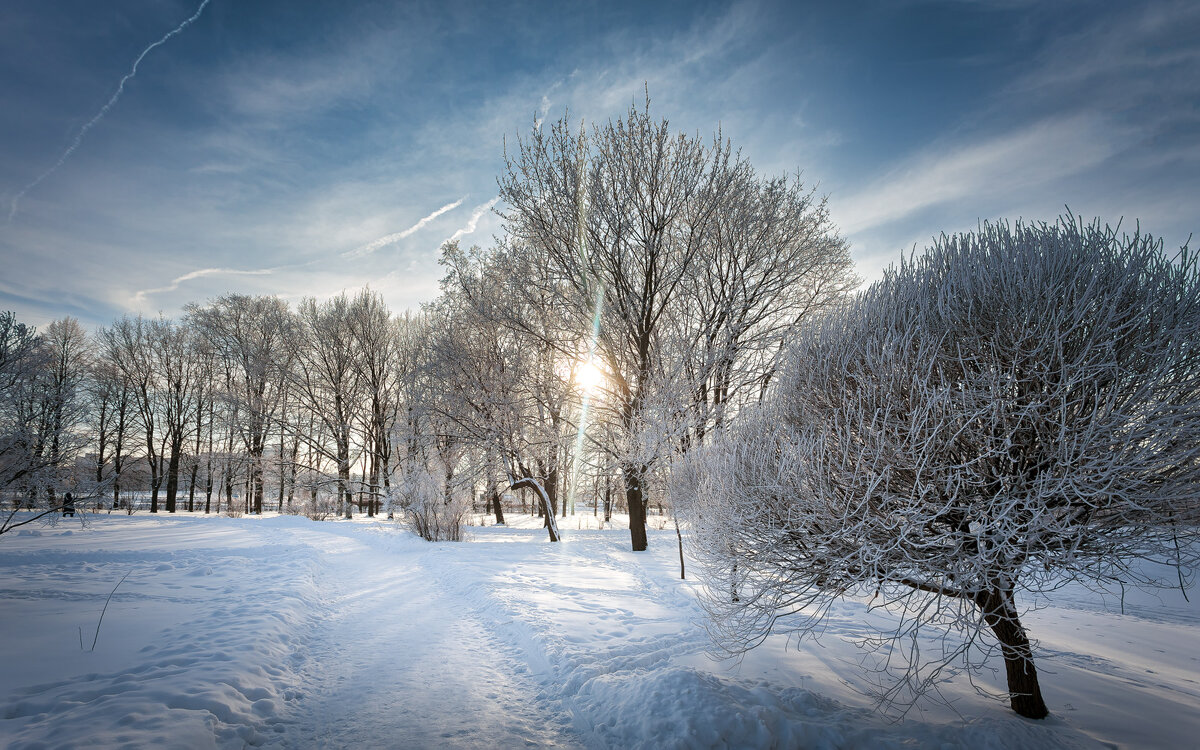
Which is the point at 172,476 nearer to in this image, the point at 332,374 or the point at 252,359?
the point at 252,359

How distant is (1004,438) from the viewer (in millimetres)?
3361

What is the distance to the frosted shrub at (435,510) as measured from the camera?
1483cm

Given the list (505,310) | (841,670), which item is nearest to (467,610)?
(841,670)

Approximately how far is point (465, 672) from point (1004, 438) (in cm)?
538

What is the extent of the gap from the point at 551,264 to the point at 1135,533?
1246cm

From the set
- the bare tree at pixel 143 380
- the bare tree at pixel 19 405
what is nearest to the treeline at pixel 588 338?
the bare tree at pixel 19 405

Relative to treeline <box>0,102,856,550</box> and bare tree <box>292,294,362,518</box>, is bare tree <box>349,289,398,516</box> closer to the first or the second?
bare tree <box>292,294,362,518</box>

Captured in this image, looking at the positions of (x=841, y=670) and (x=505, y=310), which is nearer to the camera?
(x=841, y=670)

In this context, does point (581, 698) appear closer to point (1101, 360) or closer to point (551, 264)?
point (1101, 360)

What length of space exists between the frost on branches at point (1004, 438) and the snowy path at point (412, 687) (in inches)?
93.4

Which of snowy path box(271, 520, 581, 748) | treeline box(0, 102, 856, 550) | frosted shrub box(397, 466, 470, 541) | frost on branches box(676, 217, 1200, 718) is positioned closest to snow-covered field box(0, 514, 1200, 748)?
snowy path box(271, 520, 581, 748)

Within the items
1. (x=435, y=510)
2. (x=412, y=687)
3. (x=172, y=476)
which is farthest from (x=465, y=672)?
(x=172, y=476)

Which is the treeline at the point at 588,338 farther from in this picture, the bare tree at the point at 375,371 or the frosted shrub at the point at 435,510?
the bare tree at the point at 375,371

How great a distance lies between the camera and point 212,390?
81.9 ft
